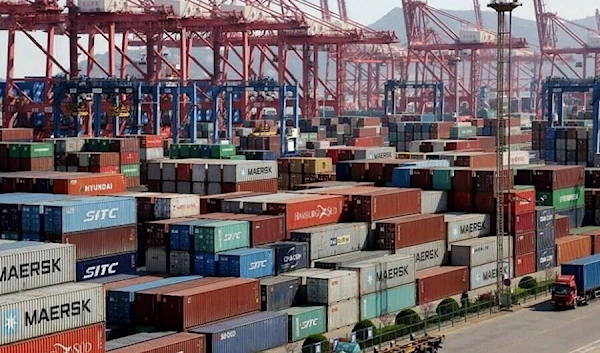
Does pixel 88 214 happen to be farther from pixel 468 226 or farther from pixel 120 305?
pixel 468 226

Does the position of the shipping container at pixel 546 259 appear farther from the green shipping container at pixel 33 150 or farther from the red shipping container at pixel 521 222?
the green shipping container at pixel 33 150

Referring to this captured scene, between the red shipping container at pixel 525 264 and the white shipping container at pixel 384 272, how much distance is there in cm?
1025

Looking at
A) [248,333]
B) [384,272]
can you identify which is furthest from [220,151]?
[248,333]

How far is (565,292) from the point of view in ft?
189

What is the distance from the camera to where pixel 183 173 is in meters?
66.9

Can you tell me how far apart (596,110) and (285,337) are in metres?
46.2

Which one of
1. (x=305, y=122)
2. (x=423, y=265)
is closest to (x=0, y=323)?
(x=423, y=265)

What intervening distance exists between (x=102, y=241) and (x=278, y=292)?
7.03m

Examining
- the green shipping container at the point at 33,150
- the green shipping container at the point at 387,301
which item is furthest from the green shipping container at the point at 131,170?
the green shipping container at the point at 387,301

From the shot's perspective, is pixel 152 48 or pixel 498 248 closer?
pixel 498 248

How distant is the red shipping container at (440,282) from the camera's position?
187 feet

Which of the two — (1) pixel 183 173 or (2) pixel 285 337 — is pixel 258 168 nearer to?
(1) pixel 183 173

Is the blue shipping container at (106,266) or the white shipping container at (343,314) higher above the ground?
the blue shipping container at (106,266)

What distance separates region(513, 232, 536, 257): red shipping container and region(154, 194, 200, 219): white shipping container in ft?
55.1
